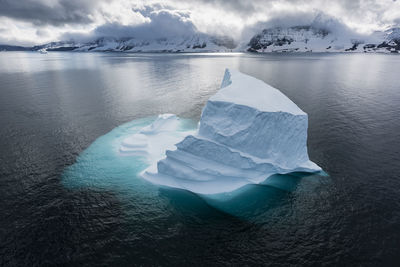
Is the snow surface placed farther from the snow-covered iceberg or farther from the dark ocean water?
the snow-covered iceberg

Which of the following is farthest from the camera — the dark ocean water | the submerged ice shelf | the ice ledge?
the ice ledge

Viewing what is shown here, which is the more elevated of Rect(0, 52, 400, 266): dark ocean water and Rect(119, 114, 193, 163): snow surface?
Rect(119, 114, 193, 163): snow surface

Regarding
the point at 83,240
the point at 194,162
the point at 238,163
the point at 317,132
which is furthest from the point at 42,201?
the point at 317,132

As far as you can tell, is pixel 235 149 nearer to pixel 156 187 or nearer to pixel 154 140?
pixel 156 187

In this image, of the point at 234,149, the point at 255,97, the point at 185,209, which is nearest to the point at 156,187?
the point at 185,209

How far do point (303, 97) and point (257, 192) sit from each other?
3829cm

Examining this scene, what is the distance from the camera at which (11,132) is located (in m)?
33.1

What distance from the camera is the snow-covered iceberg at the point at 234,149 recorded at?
22547 millimetres

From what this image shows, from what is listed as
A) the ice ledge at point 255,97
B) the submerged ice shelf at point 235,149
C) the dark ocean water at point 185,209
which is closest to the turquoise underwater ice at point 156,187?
the dark ocean water at point 185,209

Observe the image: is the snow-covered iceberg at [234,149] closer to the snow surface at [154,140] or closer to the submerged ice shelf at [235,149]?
the submerged ice shelf at [235,149]

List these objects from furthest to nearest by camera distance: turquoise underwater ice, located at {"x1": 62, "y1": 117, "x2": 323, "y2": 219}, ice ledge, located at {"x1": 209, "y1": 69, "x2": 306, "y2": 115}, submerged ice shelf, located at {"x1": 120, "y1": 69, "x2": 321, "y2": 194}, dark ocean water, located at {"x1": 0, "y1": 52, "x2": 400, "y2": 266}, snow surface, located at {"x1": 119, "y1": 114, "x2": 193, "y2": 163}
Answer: snow surface, located at {"x1": 119, "y1": 114, "x2": 193, "y2": 163}, ice ledge, located at {"x1": 209, "y1": 69, "x2": 306, "y2": 115}, submerged ice shelf, located at {"x1": 120, "y1": 69, "x2": 321, "y2": 194}, turquoise underwater ice, located at {"x1": 62, "y1": 117, "x2": 323, "y2": 219}, dark ocean water, located at {"x1": 0, "y1": 52, "x2": 400, "y2": 266}

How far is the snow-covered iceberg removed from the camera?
22547mm

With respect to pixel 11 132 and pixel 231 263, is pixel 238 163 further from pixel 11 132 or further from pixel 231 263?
pixel 11 132

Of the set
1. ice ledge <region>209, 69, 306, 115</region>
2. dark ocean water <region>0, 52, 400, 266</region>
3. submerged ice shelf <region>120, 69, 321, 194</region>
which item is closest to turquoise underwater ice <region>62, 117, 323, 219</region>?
dark ocean water <region>0, 52, 400, 266</region>
